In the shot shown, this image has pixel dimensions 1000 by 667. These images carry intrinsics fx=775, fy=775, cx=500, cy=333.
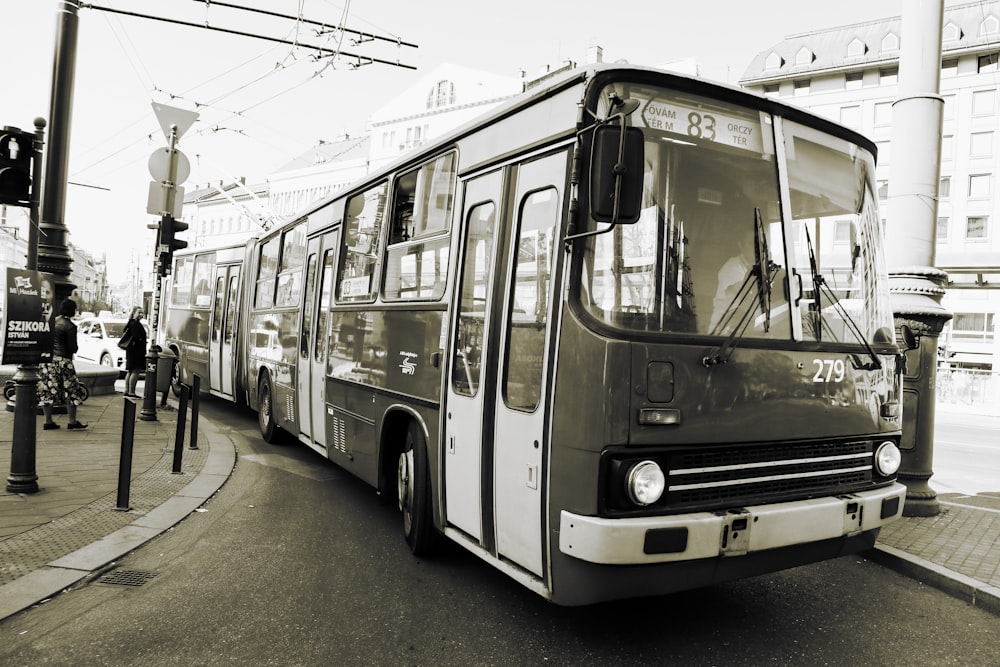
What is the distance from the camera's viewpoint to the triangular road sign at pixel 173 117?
11.2 meters

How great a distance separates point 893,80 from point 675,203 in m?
53.1

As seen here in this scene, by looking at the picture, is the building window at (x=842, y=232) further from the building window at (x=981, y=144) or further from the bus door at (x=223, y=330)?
the building window at (x=981, y=144)

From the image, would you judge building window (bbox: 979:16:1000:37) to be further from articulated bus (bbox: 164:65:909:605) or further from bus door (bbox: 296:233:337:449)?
articulated bus (bbox: 164:65:909:605)

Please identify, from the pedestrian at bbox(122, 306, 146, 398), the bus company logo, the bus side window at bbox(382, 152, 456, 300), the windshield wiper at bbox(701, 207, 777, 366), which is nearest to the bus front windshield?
the windshield wiper at bbox(701, 207, 777, 366)

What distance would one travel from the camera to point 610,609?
4613 millimetres

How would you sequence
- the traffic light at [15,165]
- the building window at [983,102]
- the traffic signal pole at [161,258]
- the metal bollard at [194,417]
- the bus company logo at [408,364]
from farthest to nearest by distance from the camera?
the building window at [983,102] → the traffic signal pole at [161,258] → the metal bollard at [194,417] → the traffic light at [15,165] → the bus company logo at [408,364]

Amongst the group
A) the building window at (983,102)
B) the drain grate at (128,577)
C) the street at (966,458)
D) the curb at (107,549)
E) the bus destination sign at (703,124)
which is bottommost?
the drain grate at (128,577)

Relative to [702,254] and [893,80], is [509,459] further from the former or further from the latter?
[893,80]

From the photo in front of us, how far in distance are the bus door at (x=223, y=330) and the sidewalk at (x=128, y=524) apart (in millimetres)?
3688

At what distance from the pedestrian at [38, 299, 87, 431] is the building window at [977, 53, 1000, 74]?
5229 centimetres

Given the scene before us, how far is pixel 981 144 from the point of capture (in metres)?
45.6

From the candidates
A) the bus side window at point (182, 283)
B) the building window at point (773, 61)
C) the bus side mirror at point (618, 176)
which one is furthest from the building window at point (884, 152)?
the bus side mirror at point (618, 176)

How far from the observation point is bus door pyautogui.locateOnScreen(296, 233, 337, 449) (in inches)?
310

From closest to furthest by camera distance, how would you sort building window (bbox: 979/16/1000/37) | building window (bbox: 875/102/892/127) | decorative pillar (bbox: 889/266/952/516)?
decorative pillar (bbox: 889/266/952/516)
building window (bbox: 979/16/1000/37)
building window (bbox: 875/102/892/127)
